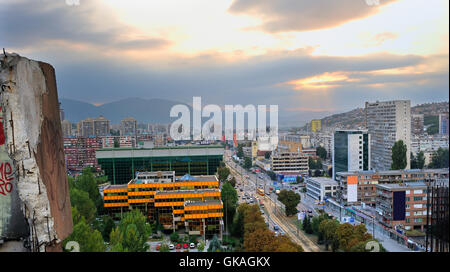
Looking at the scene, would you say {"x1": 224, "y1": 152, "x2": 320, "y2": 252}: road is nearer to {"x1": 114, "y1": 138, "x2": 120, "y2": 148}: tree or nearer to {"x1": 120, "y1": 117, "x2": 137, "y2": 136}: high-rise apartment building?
A: {"x1": 120, "y1": 117, "x2": 137, "y2": 136}: high-rise apartment building

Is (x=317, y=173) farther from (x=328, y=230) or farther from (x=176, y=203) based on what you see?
(x=176, y=203)

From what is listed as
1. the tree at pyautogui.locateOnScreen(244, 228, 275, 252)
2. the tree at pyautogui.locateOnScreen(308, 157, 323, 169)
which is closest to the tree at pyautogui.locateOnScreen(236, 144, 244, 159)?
the tree at pyautogui.locateOnScreen(308, 157, 323, 169)

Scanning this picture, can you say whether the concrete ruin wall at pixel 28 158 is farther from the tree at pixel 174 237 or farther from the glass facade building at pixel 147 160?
the glass facade building at pixel 147 160

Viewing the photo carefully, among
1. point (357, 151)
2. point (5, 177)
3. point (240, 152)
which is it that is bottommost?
point (240, 152)

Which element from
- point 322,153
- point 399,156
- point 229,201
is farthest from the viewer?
point 322,153

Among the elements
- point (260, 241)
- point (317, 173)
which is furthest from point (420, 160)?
point (260, 241)
